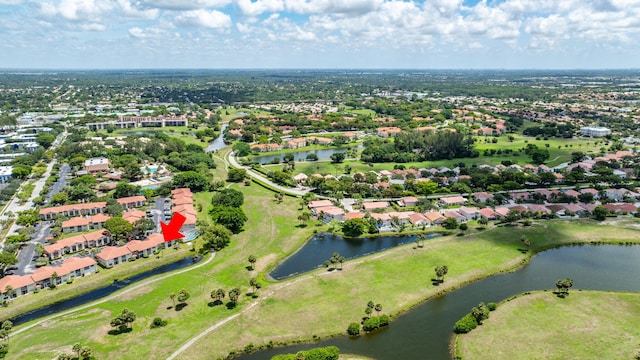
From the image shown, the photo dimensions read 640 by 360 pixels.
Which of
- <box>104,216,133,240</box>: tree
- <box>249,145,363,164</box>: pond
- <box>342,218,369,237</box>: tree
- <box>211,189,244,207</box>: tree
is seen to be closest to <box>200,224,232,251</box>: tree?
<box>104,216,133,240</box>: tree

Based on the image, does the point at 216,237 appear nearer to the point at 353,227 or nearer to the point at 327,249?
the point at 327,249

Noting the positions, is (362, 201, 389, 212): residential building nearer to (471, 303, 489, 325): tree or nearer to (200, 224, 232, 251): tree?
(200, 224, 232, 251): tree

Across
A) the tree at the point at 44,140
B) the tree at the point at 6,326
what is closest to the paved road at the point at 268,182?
the tree at the point at 6,326

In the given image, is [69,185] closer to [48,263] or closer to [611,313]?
[48,263]

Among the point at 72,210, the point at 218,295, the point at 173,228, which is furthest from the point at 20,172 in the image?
the point at 218,295

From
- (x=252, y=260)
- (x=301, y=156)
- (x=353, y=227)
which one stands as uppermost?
(x=301, y=156)

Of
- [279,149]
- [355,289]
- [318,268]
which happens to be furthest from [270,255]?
[279,149]
